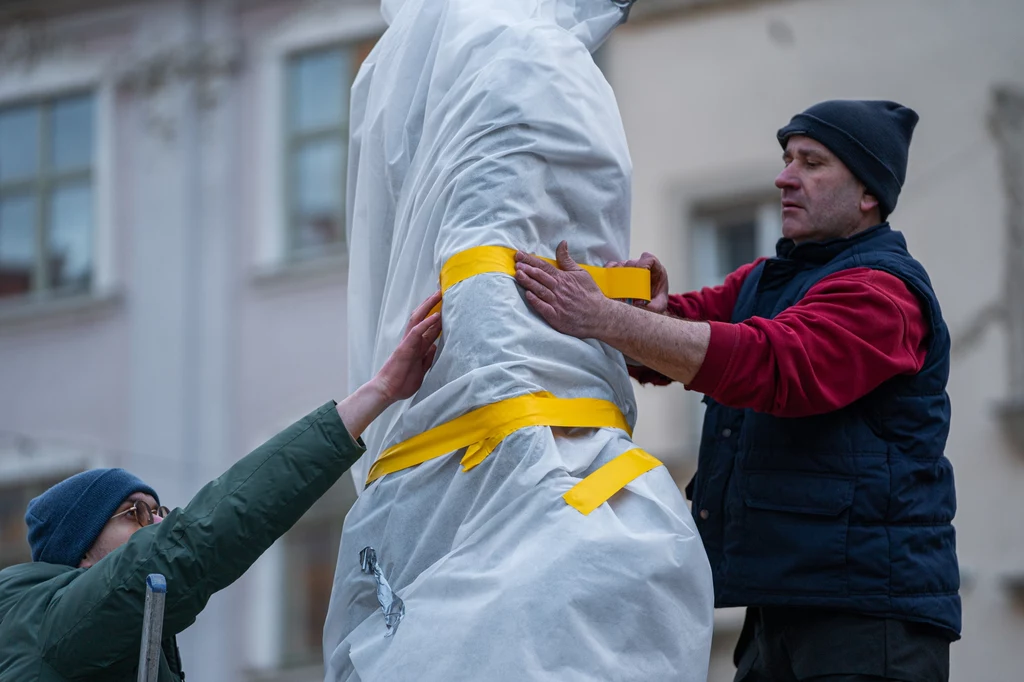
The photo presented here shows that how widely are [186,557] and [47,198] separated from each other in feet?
33.8

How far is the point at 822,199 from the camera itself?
137 inches

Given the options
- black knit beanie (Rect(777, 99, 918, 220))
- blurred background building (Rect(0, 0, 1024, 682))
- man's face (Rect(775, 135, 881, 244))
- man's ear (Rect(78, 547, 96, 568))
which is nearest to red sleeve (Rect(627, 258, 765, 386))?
man's face (Rect(775, 135, 881, 244))

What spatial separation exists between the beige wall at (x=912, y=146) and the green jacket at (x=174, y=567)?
6170 millimetres

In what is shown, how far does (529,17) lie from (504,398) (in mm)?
847

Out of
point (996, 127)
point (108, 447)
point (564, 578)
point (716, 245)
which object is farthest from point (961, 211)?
point (564, 578)

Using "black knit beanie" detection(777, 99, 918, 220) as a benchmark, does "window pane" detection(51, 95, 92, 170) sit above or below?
below

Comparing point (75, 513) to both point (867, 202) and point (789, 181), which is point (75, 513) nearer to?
point (789, 181)

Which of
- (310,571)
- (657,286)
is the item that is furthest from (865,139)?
(310,571)

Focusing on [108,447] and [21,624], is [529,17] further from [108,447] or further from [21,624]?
[108,447]

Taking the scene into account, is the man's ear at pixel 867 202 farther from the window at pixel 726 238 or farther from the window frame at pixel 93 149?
the window frame at pixel 93 149

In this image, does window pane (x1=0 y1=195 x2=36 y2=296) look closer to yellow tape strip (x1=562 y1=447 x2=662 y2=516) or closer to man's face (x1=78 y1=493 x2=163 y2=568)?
man's face (x1=78 y1=493 x2=163 y2=568)

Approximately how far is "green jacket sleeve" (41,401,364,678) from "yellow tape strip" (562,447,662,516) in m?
0.41

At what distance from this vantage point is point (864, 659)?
125 inches

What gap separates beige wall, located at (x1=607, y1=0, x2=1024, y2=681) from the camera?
8.83 meters
